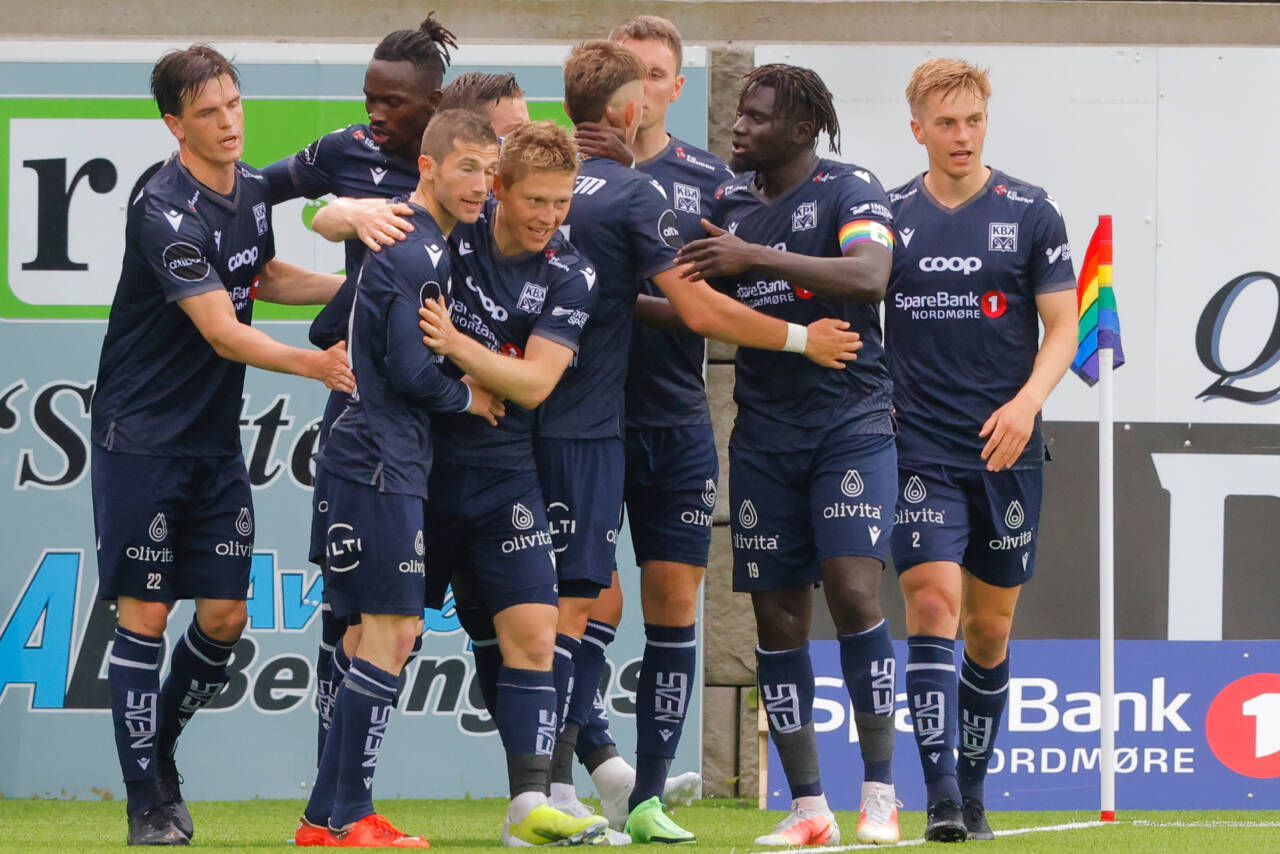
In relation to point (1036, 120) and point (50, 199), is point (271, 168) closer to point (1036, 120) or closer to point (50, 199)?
point (50, 199)

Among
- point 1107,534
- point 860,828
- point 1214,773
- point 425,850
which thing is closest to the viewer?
point 425,850

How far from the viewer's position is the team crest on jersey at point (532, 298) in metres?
4.54

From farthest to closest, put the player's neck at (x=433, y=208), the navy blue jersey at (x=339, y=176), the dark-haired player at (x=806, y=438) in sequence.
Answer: the navy blue jersey at (x=339, y=176), the dark-haired player at (x=806, y=438), the player's neck at (x=433, y=208)

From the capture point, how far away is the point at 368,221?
4.40 meters

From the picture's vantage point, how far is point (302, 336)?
22.2 feet

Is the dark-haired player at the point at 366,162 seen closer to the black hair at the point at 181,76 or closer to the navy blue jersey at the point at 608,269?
the black hair at the point at 181,76

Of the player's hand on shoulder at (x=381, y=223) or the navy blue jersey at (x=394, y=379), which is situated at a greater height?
the player's hand on shoulder at (x=381, y=223)

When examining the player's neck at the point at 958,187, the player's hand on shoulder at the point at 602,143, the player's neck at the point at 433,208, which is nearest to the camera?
the player's neck at the point at 433,208

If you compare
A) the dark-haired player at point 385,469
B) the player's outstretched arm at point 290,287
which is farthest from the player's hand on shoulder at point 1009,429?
the player's outstretched arm at point 290,287

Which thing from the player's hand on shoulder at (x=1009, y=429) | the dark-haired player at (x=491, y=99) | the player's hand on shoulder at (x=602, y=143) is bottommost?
the player's hand on shoulder at (x=1009, y=429)

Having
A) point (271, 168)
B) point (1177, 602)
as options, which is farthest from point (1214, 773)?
point (271, 168)

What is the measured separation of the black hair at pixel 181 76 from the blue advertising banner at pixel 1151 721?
314 cm

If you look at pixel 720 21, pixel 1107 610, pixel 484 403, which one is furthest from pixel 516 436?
pixel 720 21

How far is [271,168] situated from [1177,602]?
3.72 m
